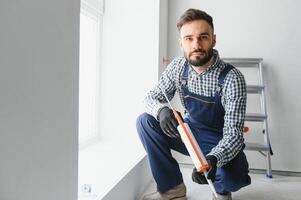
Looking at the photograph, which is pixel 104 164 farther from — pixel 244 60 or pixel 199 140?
pixel 244 60

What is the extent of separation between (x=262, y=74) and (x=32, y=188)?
2105 millimetres

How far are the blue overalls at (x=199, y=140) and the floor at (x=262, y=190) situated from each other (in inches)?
8.2

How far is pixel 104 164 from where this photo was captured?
182 centimetres

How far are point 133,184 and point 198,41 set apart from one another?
949 mm

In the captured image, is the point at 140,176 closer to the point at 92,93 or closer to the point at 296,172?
the point at 92,93

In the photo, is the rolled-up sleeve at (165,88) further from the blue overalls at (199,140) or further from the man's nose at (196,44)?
the man's nose at (196,44)

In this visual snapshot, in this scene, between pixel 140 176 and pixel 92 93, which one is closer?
pixel 140 176

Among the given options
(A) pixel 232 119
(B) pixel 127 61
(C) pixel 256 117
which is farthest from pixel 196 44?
(C) pixel 256 117

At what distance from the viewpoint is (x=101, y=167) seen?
1770 mm

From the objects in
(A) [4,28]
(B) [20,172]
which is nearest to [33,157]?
(B) [20,172]

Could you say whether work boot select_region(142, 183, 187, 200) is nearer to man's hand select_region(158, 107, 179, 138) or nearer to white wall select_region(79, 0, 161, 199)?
man's hand select_region(158, 107, 179, 138)

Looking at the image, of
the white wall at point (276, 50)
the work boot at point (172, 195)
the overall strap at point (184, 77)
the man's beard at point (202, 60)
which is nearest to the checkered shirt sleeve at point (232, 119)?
the man's beard at point (202, 60)

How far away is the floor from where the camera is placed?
1872 mm

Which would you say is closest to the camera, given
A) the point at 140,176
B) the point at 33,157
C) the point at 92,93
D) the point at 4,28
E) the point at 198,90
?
the point at 4,28
